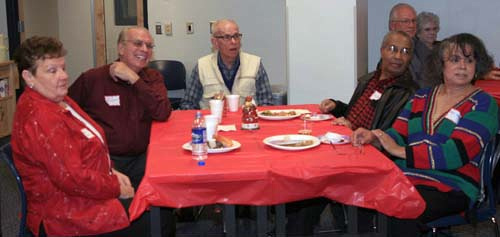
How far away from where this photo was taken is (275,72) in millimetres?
5938

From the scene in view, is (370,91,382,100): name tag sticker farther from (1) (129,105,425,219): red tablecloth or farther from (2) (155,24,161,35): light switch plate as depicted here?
(2) (155,24,161,35): light switch plate

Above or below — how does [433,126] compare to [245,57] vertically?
below

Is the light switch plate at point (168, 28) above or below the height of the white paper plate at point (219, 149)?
above

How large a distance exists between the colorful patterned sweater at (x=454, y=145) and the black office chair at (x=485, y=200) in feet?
0.10

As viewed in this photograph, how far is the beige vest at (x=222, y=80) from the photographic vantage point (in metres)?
3.66

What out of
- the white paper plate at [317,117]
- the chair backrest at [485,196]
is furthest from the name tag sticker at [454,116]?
A: the white paper plate at [317,117]

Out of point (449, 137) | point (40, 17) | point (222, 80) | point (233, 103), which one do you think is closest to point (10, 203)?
point (222, 80)

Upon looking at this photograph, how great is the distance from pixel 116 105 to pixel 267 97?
1185 mm

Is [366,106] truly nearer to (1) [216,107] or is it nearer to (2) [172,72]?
(1) [216,107]

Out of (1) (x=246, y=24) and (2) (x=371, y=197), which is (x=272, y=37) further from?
(2) (x=371, y=197)

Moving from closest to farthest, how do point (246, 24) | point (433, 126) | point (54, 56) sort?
point (54, 56), point (433, 126), point (246, 24)

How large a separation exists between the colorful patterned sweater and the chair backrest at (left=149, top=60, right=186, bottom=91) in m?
3.56

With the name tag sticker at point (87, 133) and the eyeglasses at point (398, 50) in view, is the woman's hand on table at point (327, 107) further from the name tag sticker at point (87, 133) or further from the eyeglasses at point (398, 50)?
the name tag sticker at point (87, 133)

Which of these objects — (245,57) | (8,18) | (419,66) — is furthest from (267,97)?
(8,18)
